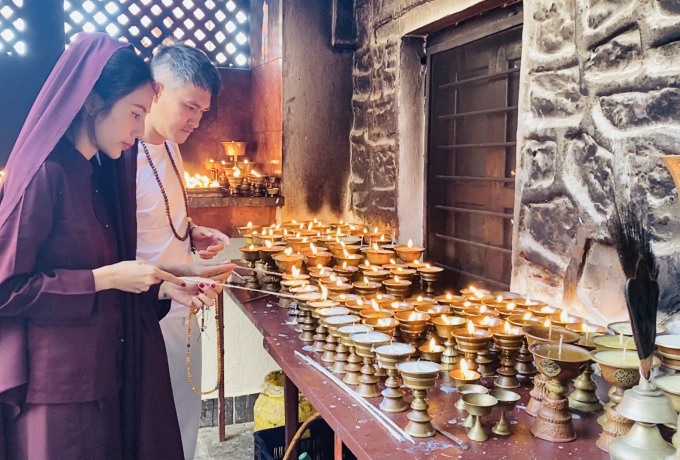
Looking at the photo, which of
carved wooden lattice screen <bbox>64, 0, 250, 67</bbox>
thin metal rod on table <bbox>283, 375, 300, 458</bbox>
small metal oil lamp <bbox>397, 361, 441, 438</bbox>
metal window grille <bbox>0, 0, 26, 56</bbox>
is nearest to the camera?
small metal oil lamp <bbox>397, 361, 441, 438</bbox>

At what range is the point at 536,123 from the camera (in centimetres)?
249

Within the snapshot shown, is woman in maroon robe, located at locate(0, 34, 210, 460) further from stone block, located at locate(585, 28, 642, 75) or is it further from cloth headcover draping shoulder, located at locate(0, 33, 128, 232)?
stone block, located at locate(585, 28, 642, 75)

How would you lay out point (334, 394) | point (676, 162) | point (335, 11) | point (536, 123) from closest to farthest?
1. point (676, 162)
2. point (334, 394)
3. point (536, 123)
4. point (335, 11)

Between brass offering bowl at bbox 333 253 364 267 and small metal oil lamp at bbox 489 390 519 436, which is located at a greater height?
brass offering bowl at bbox 333 253 364 267

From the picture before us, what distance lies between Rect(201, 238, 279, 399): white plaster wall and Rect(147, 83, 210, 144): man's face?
1.99 meters

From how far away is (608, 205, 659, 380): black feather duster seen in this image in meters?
1.27

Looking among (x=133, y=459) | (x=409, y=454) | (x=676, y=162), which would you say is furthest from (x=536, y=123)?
(x=133, y=459)

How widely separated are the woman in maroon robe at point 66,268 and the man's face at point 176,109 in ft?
1.67

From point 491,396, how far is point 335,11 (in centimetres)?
346

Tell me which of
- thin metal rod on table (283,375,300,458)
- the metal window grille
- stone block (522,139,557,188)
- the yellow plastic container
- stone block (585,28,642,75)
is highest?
the metal window grille

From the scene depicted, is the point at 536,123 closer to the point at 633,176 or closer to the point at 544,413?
the point at 633,176

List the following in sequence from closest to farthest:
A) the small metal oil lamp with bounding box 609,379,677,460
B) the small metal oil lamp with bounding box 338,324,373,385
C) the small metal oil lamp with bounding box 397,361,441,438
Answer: the small metal oil lamp with bounding box 609,379,677,460 → the small metal oil lamp with bounding box 397,361,441,438 → the small metal oil lamp with bounding box 338,324,373,385

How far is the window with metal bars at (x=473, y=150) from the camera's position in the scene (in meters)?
3.00

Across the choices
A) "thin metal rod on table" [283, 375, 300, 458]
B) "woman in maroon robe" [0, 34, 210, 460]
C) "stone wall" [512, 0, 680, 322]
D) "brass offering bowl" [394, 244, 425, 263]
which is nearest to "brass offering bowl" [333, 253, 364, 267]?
"brass offering bowl" [394, 244, 425, 263]
